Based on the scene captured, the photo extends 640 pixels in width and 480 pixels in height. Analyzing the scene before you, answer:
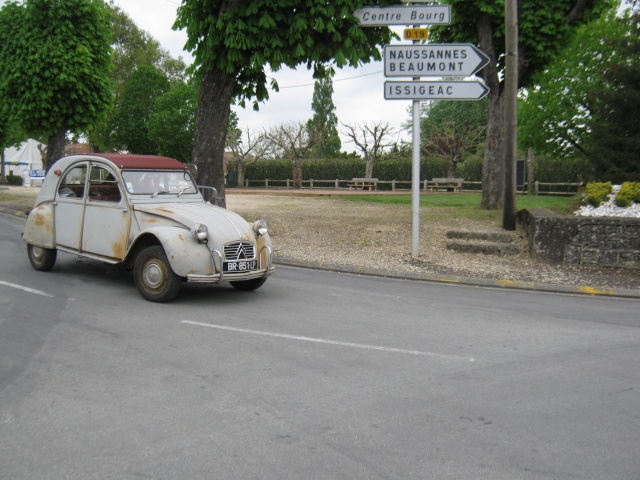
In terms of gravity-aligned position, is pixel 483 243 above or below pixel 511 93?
below

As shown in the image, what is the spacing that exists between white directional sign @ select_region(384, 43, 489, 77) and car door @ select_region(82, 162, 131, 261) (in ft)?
17.9

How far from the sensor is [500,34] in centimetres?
1745

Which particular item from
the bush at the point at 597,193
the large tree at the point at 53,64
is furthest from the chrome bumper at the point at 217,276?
the large tree at the point at 53,64

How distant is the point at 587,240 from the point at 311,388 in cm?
828

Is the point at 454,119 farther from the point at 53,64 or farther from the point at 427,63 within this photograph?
the point at 427,63

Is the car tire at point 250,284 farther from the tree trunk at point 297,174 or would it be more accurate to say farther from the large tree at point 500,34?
the tree trunk at point 297,174

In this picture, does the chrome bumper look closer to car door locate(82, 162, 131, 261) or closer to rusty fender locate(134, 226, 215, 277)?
rusty fender locate(134, 226, 215, 277)

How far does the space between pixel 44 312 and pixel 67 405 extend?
3230 mm

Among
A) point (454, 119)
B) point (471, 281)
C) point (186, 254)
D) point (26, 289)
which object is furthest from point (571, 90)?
point (454, 119)

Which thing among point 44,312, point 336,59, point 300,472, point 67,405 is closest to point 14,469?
point 67,405

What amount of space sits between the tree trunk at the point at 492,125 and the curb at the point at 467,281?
7.95 m

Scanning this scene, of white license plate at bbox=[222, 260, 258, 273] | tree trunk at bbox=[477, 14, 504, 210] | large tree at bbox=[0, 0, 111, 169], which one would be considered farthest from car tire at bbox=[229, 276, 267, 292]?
large tree at bbox=[0, 0, 111, 169]

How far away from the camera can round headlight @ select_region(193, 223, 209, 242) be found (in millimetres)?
7852

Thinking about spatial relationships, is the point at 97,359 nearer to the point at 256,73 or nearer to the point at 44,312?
the point at 44,312
